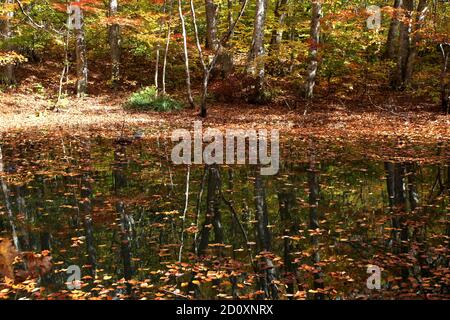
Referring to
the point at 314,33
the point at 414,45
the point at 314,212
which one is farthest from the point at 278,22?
the point at 314,212

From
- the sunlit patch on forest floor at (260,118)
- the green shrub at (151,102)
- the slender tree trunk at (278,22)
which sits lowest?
the sunlit patch on forest floor at (260,118)

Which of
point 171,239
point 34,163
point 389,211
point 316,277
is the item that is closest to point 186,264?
point 171,239

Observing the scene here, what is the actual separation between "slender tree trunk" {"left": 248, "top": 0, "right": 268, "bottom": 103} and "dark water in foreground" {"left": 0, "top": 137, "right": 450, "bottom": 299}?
780cm

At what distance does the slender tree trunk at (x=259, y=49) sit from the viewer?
16609 mm

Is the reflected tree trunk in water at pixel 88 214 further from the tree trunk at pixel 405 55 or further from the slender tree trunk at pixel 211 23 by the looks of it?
the tree trunk at pixel 405 55

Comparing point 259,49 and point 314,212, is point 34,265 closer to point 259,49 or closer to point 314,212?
point 314,212

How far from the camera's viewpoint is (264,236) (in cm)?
574

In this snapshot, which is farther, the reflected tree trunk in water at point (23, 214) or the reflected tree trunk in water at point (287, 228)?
the reflected tree trunk in water at point (23, 214)

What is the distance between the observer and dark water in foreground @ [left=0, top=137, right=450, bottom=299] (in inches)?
178

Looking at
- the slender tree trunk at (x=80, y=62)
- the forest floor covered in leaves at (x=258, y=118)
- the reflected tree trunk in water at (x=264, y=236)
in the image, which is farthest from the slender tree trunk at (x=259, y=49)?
the reflected tree trunk in water at (x=264, y=236)

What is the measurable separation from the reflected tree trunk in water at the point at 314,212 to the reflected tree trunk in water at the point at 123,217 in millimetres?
2014

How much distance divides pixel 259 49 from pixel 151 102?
4921mm
